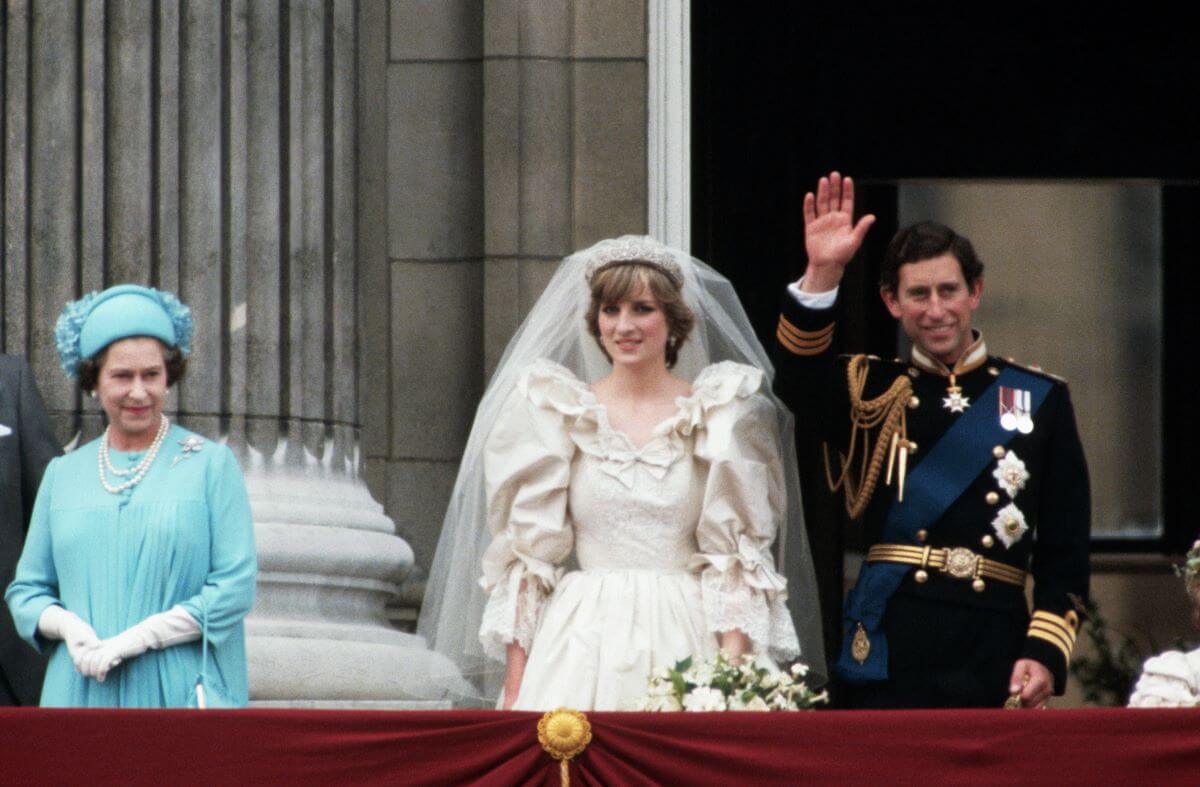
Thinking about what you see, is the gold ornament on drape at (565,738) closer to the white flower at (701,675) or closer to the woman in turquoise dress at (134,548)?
the white flower at (701,675)

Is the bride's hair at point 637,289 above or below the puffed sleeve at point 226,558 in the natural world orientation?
above

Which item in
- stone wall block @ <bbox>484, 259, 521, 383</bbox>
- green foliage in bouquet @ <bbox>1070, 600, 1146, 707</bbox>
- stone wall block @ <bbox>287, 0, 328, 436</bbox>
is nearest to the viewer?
stone wall block @ <bbox>287, 0, 328, 436</bbox>

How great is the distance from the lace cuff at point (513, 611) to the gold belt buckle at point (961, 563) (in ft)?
3.13

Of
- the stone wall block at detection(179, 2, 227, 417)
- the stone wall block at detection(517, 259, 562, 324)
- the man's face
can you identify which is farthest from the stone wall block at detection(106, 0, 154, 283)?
the man's face

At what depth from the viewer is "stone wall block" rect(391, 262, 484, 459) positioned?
27.7 feet

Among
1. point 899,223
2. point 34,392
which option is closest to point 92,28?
point 34,392

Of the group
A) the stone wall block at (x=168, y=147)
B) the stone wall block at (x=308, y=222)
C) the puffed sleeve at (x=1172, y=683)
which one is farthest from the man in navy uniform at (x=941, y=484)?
the stone wall block at (x=168, y=147)

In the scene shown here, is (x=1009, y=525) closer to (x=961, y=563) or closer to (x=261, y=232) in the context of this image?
(x=961, y=563)

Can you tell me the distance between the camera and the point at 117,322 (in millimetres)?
6008

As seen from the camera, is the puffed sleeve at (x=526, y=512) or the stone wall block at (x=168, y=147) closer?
the puffed sleeve at (x=526, y=512)

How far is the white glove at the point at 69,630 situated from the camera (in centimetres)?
578

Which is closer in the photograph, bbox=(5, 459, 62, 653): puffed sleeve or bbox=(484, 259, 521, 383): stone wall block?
bbox=(5, 459, 62, 653): puffed sleeve

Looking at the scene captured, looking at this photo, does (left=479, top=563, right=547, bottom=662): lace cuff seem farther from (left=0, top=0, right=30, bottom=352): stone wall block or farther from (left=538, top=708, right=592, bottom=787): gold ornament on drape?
(left=0, top=0, right=30, bottom=352): stone wall block

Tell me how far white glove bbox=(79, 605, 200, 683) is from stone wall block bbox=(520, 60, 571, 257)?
2.83 m
